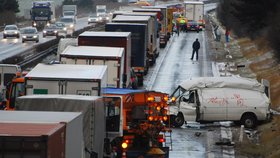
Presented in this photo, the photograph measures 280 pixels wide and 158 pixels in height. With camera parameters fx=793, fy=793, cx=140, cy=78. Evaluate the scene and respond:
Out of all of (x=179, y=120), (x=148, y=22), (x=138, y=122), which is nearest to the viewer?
(x=138, y=122)

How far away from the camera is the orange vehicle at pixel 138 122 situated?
64.9 feet

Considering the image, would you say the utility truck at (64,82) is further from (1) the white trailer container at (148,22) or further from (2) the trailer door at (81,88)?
(1) the white trailer container at (148,22)

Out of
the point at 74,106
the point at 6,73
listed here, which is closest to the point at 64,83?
the point at 74,106

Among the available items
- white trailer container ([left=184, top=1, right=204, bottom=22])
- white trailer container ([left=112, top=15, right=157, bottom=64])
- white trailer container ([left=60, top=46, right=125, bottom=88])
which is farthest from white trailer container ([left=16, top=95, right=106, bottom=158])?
white trailer container ([left=184, top=1, right=204, bottom=22])

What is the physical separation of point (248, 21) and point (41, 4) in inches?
1678

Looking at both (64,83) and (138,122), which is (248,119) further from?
(64,83)

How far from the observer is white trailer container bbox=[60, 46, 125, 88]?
89.6ft

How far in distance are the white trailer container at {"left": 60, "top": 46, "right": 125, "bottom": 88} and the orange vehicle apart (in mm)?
5282

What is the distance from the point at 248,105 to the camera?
29.2 metres

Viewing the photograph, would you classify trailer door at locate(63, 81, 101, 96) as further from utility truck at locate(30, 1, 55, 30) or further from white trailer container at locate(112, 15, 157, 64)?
utility truck at locate(30, 1, 55, 30)

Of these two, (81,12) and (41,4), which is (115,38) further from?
(81,12)

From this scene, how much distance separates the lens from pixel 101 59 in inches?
1084

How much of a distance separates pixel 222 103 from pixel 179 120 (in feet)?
5.87

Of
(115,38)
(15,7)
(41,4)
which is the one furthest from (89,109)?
(15,7)
